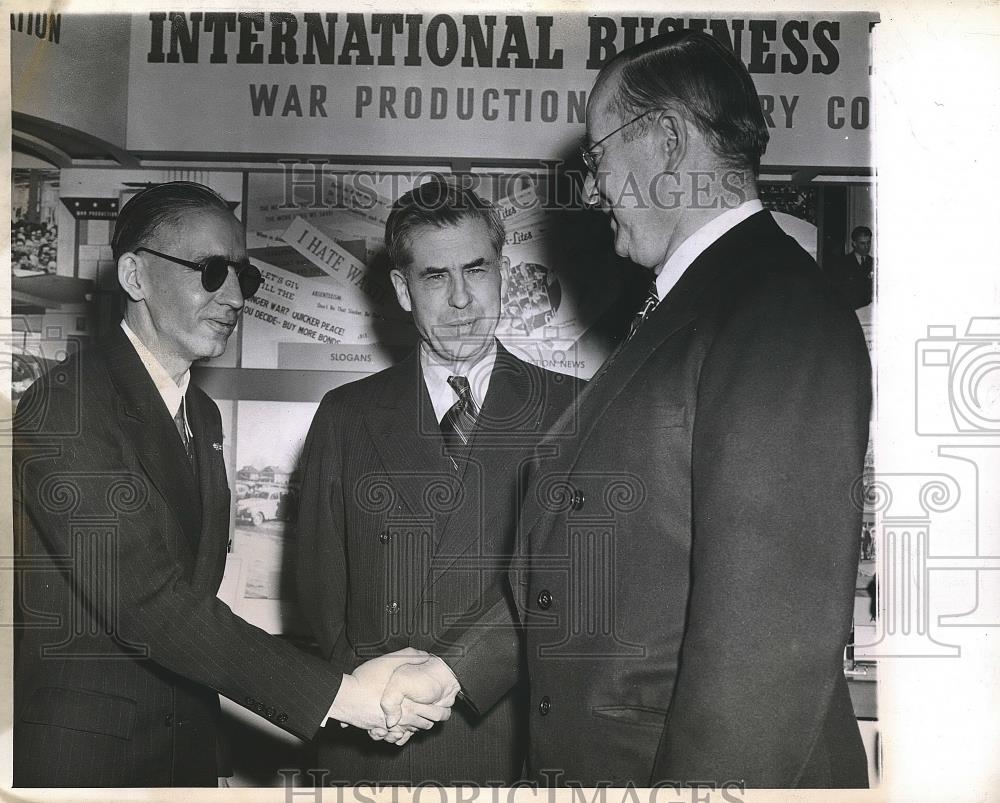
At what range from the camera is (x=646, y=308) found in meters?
1.49

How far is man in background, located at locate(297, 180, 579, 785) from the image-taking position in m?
1.58

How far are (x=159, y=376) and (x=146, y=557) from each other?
1.09ft

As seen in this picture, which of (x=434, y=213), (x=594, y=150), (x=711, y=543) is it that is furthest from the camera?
(x=434, y=213)

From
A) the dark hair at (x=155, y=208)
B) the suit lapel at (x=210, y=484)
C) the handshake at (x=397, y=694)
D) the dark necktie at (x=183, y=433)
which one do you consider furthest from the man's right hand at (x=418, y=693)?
the dark hair at (x=155, y=208)

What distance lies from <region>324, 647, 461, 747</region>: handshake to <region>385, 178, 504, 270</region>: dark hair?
725 mm

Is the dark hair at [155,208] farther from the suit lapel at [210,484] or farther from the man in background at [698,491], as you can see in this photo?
the man in background at [698,491]

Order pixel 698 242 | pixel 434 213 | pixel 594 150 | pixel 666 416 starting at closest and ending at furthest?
pixel 666 416, pixel 698 242, pixel 594 150, pixel 434 213

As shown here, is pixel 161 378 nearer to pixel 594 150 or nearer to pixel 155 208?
pixel 155 208

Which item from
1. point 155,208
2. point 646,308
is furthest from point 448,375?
point 155,208

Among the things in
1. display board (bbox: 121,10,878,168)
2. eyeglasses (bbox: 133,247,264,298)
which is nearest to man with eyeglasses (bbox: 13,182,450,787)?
eyeglasses (bbox: 133,247,264,298)

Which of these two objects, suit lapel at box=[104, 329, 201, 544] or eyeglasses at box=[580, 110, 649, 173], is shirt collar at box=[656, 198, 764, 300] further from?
suit lapel at box=[104, 329, 201, 544]

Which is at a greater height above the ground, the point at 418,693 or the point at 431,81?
the point at 431,81

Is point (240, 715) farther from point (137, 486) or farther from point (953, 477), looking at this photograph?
point (953, 477)

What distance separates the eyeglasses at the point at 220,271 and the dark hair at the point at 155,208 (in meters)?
0.03
